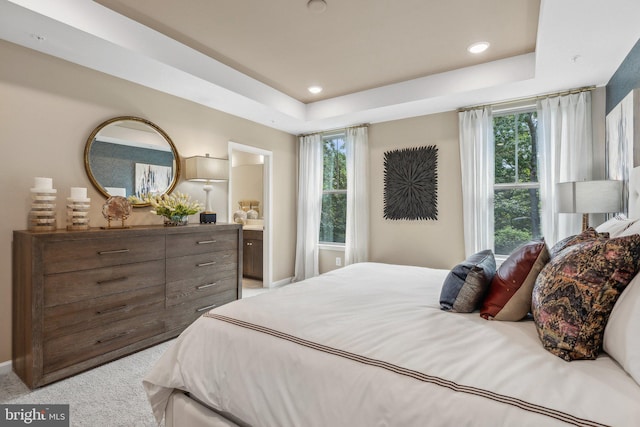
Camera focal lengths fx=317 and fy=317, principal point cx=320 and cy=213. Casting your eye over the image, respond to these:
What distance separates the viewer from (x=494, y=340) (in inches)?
48.4

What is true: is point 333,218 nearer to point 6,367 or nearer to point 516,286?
point 516,286

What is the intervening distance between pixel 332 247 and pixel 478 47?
319cm

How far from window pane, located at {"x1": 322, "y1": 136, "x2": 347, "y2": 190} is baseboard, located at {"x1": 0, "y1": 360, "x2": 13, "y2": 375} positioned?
3.98 metres

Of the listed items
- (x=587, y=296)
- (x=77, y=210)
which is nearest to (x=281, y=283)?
(x=77, y=210)

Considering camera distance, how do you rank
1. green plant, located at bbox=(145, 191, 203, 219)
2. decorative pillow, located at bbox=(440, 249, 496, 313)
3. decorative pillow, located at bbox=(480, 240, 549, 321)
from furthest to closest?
green plant, located at bbox=(145, 191, 203, 219) < decorative pillow, located at bbox=(440, 249, 496, 313) < decorative pillow, located at bbox=(480, 240, 549, 321)

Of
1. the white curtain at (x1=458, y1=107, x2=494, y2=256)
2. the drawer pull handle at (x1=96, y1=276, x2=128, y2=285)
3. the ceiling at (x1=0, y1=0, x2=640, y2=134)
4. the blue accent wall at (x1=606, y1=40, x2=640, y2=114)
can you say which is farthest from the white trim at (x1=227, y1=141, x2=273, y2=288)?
the blue accent wall at (x1=606, y1=40, x2=640, y2=114)

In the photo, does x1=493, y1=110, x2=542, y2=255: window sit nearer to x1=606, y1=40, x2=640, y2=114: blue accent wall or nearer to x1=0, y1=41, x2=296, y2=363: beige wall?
x1=606, y1=40, x2=640, y2=114: blue accent wall

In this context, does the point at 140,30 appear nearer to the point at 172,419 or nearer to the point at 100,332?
the point at 100,332

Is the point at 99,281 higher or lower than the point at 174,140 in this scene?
lower

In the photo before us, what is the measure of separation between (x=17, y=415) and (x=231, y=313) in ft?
5.17

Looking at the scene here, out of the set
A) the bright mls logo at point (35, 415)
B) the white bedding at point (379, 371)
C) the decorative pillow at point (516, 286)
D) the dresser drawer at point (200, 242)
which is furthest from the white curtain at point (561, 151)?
the bright mls logo at point (35, 415)

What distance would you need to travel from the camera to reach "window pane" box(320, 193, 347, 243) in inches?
198

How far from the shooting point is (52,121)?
103 inches

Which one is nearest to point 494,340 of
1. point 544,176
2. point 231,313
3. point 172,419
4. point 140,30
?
point 231,313
